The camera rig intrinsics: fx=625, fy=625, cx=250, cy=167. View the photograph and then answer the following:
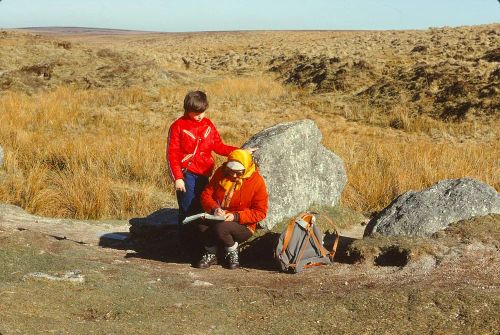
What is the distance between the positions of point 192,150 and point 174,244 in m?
1.23

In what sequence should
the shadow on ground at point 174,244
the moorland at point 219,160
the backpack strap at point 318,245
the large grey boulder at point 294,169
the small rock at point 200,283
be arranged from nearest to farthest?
the moorland at point 219,160 → the small rock at point 200,283 → the backpack strap at point 318,245 → the shadow on ground at point 174,244 → the large grey boulder at point 294,169

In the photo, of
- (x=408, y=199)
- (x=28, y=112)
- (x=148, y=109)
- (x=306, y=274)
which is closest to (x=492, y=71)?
(x=148, y=109)

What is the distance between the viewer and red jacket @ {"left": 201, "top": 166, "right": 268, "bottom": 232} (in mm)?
5023

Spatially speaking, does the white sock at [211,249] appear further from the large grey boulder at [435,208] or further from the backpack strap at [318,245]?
the large grey boulder at [435,208]

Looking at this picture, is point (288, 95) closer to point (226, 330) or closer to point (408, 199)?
point (408, 199)

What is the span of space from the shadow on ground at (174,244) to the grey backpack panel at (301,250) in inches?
10.1

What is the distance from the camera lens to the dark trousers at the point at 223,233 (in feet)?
16.6

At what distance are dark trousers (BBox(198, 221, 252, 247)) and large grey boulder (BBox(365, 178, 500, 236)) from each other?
1217 millimetres

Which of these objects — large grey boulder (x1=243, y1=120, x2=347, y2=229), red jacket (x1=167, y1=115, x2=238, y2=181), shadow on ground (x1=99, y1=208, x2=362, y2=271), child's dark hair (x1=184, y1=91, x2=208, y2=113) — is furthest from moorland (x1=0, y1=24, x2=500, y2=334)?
child's dark hair (x1=184, y1=91, x2=208, y2=113)

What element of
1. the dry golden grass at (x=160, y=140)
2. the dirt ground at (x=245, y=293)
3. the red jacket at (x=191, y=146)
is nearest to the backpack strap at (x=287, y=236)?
the dirt ground at (x=245, y=293)

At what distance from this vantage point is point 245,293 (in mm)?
4418

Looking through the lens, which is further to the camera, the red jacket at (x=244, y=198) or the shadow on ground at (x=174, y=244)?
the shadow on ground at (x=174, y=244)

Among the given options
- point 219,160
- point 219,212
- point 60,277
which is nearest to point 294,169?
point 219,212

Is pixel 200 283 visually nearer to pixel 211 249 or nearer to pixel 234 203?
pixel 211 249
